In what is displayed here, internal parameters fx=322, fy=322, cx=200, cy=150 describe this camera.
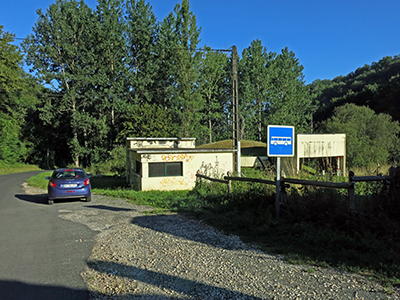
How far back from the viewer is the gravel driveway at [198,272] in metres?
4.32

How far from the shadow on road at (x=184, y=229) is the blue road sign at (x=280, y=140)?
242 cm

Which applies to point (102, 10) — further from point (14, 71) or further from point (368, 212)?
point (368, 212)

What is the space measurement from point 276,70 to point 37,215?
4989 cm

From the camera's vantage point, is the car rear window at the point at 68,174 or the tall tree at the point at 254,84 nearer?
the car rear window at the point at 68,174

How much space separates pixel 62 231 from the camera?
8.41m

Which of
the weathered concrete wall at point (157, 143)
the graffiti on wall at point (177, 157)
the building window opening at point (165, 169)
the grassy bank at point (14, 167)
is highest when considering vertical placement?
the weathered concrete wall at point (157, 143)

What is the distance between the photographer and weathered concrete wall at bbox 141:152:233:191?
758 inches

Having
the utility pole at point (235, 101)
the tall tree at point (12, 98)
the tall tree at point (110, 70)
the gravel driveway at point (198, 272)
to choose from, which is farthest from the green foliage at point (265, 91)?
the gravel driveway at point (198, 272)

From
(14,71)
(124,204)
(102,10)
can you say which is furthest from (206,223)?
(14,71)

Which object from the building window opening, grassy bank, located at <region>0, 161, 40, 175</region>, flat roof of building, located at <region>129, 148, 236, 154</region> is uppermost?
flat roof of building, located at <region>129, 148, 236, 154</region>

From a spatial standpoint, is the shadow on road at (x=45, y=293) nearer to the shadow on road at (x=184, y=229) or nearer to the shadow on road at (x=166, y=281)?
the shadow on road at (x=166, y=281)

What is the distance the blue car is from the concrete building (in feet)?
17.0

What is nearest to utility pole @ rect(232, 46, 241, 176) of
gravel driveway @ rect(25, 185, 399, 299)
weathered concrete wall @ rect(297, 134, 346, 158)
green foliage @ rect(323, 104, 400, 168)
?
gravel driveway @ rect(25, 185, 399, 299)

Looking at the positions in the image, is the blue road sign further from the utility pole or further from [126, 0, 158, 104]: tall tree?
[126, 0, 158, 104]: tall tree
